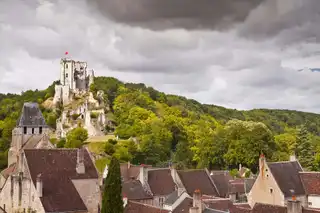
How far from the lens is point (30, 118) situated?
65375 mm

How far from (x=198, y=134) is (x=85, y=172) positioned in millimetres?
68030

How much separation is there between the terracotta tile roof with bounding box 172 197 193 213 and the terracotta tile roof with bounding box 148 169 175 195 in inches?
445

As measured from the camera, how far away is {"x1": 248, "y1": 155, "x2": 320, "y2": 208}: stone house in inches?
1807

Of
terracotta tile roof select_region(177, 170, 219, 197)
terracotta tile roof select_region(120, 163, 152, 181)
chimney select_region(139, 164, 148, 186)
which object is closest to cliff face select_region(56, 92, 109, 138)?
terracotta tile roof select_region(120, 163, 152, 181)

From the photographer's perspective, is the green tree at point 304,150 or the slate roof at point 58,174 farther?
the green tree at point 304,150

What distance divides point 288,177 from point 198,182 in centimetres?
1399

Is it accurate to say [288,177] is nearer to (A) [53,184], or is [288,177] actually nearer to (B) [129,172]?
(A) [53,184]

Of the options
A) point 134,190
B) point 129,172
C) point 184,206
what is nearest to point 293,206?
point 184,206

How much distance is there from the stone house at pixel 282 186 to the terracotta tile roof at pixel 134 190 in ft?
43.5

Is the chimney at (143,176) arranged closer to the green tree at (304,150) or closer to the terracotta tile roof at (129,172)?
the terracotta tile roof at (129,172)

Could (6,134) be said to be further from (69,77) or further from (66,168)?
(66,168)

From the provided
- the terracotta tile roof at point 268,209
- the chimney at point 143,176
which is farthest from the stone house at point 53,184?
the terracotta tile roof at point 268,209

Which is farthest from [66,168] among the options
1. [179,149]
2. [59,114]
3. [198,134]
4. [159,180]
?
[59,114]

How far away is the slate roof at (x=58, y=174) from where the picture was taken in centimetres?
4216
